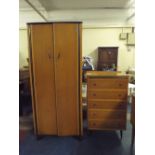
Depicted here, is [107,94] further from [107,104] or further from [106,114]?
[106,114]

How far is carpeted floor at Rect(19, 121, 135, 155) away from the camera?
8.04 ft

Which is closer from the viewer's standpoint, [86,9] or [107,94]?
[107,94]

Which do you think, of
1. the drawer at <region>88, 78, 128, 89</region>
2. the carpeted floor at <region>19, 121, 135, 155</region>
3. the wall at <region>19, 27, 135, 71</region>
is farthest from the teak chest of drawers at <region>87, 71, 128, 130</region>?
the wall at <region>19, 27, 135, 71</region>

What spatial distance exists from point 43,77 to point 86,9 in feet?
14.7

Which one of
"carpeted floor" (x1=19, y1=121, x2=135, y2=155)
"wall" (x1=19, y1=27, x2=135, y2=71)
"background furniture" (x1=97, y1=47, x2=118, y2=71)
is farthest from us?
"wall" (x1=19, y1=27, x2=135, y2=71)

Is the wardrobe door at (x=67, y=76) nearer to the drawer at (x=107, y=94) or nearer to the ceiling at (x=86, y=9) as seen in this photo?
the drawer at (x=107, y=94)

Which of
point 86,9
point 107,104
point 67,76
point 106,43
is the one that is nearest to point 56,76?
point 67,76

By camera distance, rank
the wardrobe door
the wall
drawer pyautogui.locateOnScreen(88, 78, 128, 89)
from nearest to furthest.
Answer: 1. the wardrobe door
2. drawer pyautogui.locateOnScreen(88, 78, 128, 89)
3. the wall

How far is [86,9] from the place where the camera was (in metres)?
6.40

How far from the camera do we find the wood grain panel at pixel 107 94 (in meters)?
2.70

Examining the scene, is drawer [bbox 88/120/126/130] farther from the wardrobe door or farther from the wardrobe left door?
the wardrobe left door

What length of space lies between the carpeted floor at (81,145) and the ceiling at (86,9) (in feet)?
13.5

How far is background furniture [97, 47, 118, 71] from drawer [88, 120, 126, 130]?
12.2ft
